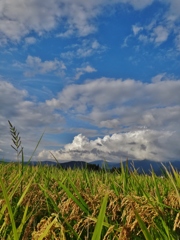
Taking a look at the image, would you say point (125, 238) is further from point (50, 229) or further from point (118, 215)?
point (118, 215)

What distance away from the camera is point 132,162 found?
4344 millimetres

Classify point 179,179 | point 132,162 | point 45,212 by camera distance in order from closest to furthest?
point 179,179, point 45,212, point 132,162

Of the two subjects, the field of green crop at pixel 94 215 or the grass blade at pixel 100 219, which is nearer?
the grass blade at pixel 100 219

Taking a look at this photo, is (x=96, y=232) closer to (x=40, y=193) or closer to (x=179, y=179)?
(x=179, y=179)

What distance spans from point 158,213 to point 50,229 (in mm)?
944

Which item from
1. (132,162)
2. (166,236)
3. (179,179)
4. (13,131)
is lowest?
(166,236)

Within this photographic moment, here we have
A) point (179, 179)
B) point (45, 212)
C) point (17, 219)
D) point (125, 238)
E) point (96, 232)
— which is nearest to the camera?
point (96, 232)

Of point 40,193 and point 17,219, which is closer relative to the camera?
point 17,219

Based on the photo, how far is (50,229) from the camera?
1934 mm

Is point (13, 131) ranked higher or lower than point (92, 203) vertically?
higher

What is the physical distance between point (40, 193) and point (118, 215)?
1134mm

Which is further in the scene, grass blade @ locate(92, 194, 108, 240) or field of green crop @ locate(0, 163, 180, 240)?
field of green crop @ locate(0, 163, 180, 240)

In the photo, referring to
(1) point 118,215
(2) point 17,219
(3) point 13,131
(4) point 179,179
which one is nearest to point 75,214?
(1) point 118,215

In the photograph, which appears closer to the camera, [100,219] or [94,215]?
[100,219]
